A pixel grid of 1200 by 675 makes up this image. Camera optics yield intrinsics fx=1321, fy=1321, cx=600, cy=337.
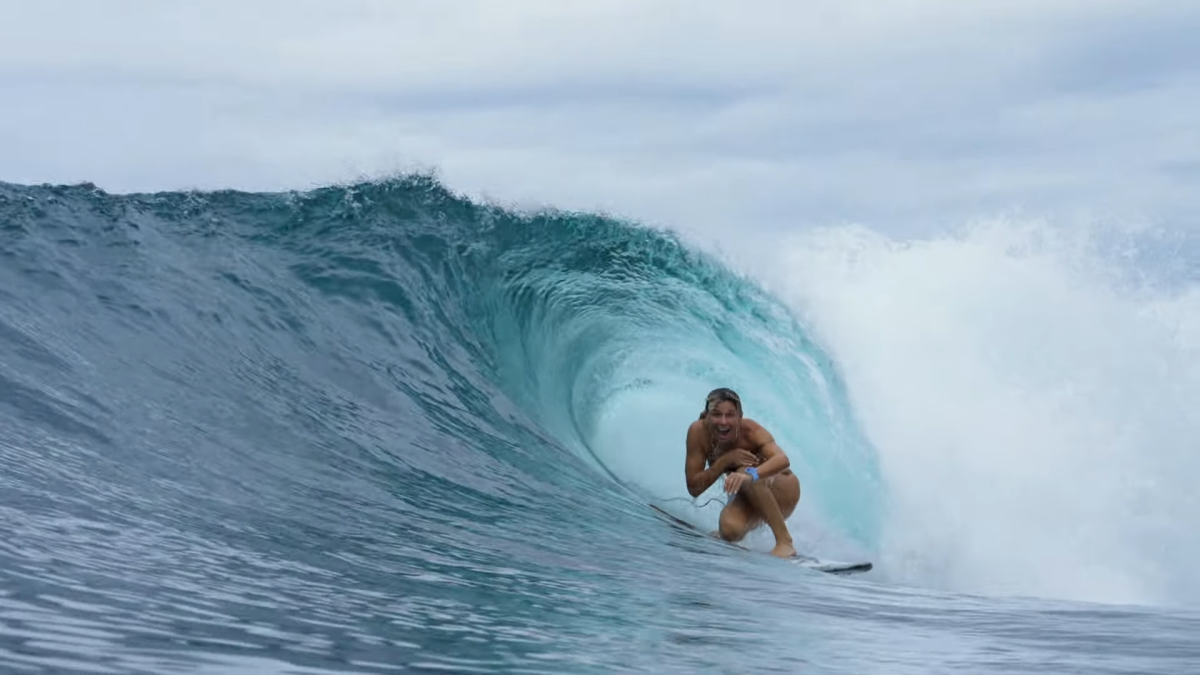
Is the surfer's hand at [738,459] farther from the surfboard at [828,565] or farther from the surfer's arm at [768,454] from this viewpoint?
the surfboard at [828,565]

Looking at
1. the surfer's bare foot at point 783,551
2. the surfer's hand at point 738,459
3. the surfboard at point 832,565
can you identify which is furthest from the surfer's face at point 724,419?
the surfboard at point 832,565

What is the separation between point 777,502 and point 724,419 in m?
0.79

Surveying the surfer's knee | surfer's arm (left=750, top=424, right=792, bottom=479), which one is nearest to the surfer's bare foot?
the surfer's knee

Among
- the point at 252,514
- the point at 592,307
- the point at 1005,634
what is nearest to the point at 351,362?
the point at 252,514

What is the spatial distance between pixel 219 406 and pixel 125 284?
234 cm

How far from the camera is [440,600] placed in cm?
495

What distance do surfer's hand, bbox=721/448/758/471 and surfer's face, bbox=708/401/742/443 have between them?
109 mm

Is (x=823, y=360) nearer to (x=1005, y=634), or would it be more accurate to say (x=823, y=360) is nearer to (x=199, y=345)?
(x=199, y=345)

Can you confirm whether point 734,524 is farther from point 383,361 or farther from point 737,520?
point 383,361

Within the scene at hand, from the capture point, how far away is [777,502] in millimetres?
9344

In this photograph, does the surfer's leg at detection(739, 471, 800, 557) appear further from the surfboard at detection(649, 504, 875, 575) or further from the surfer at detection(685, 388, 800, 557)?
the surfboard at detection(649, 504, 875, 575)

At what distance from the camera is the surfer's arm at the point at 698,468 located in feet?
29.9

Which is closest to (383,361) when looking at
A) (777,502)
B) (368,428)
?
(368,428)

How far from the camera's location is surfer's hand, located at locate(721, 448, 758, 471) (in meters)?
9.11
